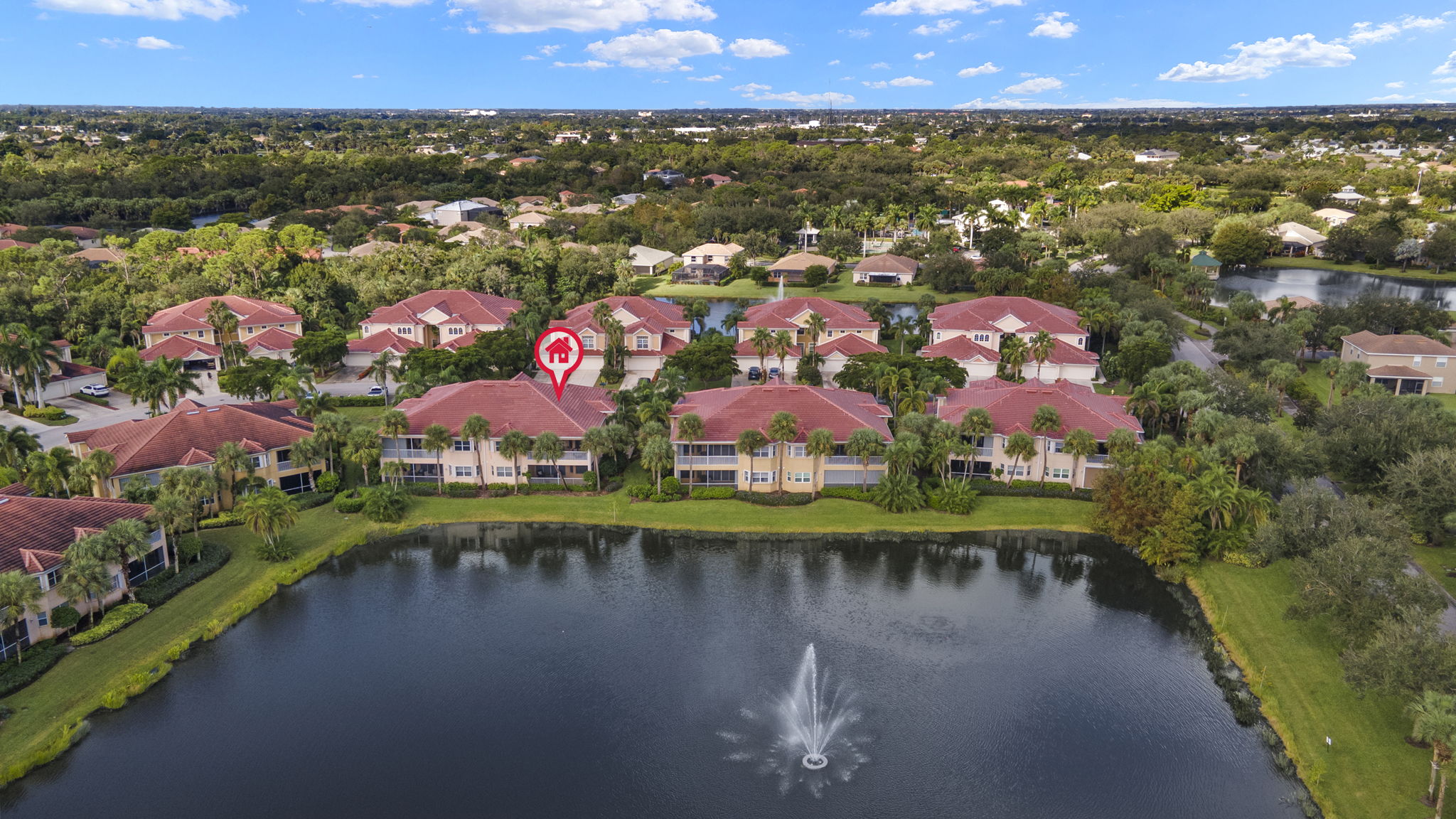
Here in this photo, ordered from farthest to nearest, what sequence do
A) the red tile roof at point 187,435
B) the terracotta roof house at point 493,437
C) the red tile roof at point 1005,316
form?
the red tile roof at point 1005,316 < the terracotta roof house at point 493,437 < the red tile roof at point 187,435

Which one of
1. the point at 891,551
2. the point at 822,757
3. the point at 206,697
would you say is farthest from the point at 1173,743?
the point at 206,697

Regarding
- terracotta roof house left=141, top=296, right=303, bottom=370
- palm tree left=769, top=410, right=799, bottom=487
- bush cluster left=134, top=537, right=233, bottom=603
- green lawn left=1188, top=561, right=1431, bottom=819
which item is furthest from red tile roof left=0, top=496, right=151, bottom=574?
green lawn left=1188, top=561, right=1431, bottom=819

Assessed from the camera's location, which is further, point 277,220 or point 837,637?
point 277,220

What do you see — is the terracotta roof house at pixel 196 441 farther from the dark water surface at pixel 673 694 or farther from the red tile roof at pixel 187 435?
the dark water surface at pixel 673 694

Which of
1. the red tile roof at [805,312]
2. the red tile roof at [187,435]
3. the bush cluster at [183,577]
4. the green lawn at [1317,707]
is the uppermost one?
the red tile roof at [805,312]

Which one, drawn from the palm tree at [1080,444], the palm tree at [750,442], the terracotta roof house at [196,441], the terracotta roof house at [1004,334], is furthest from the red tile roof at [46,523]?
the terracotta roof house at [1004,334]

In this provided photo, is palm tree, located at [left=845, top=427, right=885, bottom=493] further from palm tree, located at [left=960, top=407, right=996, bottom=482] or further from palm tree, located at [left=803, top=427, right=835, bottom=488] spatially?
palm tree, located at [left=960, top=407, right=996, bottom=482]

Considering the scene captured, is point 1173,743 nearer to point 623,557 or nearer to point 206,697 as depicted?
point 623,557

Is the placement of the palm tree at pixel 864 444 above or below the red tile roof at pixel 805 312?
below
